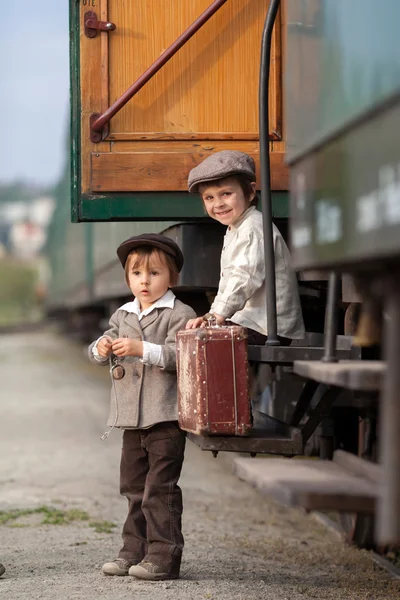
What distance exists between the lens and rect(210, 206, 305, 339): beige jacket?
14.4ft

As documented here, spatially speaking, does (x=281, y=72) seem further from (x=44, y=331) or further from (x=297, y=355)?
(x=44, y=331)

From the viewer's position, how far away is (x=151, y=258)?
4.77 m

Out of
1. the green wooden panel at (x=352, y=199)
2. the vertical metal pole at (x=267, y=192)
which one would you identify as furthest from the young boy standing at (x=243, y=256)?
the green wooden panel at (x=352, y=199)

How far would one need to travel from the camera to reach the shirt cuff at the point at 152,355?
4559mm

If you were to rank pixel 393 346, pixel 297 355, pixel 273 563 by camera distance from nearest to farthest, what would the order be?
pixel 393 346, pixel 297 355, pixel 273 563

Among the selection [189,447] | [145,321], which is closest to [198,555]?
[145,321]

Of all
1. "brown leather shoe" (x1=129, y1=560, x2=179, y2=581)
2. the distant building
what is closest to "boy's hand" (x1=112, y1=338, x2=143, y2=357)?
"brown leather shoe" (x1=129, y1=560, x2=179, y2=581)

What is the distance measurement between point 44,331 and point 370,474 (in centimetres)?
4791

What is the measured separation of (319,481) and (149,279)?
6.71 feet

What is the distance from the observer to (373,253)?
2602 millimetres

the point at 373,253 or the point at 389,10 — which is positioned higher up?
the point at 389,10

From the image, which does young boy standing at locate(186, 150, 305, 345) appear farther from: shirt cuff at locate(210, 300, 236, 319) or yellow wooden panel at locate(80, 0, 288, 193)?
yellow wooden panel at locate(80, 0, 288, 193)

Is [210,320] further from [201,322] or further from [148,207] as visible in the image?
[148,207]

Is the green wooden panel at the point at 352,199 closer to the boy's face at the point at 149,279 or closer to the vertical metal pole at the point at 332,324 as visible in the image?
the vertical metal pole at the point at 332,324
